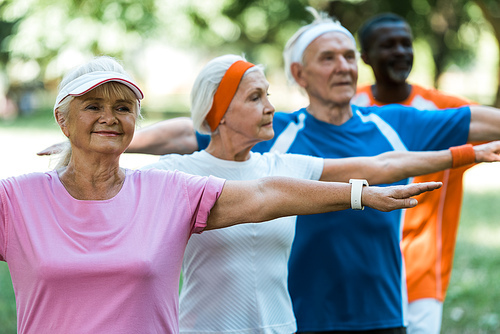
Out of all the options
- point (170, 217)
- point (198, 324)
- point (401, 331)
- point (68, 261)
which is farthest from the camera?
point (401, 331)

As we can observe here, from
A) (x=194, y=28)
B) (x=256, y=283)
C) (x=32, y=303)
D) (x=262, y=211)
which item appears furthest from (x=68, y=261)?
(x=194, y=28)

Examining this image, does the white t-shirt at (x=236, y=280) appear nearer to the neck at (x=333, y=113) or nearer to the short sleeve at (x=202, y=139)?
the short sleeve at (x=202, y=139)

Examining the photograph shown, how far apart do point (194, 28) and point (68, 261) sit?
52.1 ft

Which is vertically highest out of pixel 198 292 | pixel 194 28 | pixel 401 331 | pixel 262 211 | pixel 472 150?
pixel 194 28

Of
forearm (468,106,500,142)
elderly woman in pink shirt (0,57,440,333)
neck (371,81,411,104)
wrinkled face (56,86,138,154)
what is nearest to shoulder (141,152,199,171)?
elderly woman in pink shirt (0,57,440,333)

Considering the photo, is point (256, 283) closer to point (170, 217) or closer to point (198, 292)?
point (198, 292)

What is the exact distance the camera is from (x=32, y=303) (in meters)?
2.49

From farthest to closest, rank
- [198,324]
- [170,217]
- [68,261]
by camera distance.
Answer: [198,324] < [170,217] < [68,261]

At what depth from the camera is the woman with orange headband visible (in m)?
3.17

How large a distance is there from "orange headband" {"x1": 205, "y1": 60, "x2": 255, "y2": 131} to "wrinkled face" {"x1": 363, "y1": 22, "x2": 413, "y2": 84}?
85.4 inches

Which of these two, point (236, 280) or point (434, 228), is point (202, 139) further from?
point (434, 228)

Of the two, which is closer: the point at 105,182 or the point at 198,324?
the point at 105,182

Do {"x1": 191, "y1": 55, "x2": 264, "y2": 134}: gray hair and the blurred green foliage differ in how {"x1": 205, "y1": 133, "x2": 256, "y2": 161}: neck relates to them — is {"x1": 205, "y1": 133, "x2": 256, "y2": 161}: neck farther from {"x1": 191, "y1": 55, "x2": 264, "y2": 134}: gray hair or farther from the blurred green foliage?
the blurred green foliage

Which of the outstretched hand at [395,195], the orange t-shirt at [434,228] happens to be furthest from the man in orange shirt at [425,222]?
the outstretched hand at [395,195]
